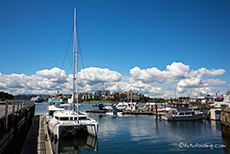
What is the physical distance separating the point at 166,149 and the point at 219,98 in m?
131

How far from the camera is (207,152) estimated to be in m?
22.2

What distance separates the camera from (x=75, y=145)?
24.7 metres

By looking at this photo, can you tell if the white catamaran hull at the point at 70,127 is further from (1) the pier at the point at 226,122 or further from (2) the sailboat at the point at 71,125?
(1) the pier at the point at 226,122

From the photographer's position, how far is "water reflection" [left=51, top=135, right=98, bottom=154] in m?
22.4

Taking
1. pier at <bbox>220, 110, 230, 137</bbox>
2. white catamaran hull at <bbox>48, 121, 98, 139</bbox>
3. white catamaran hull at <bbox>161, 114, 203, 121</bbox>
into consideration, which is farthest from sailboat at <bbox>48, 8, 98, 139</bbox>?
white catamaran hull at <bbox>161, 114, 203, 121</bbox>

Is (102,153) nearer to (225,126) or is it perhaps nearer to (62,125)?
(62,125)

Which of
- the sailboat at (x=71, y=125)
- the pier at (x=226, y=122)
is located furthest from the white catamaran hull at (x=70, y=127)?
the pier at (x=226, y=122)

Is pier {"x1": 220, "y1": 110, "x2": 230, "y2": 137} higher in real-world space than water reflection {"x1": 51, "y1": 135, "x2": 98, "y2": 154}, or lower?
higher

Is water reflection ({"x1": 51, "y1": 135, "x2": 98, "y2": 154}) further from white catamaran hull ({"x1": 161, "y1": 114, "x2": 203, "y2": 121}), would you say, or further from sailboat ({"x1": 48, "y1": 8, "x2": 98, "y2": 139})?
white catamaran hull ({"x1": 161, "y1": 114, "x2": 203, "y2": 121})

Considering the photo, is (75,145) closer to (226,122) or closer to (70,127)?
(70,127)

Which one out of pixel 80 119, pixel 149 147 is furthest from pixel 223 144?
pixel 80 119

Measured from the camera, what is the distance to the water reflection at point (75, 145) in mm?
22422

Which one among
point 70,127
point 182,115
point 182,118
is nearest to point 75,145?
point 70,127

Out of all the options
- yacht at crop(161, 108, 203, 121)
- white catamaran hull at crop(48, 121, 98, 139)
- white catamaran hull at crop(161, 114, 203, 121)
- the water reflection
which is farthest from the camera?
yacht at crop(161, 108, 203, 121)
